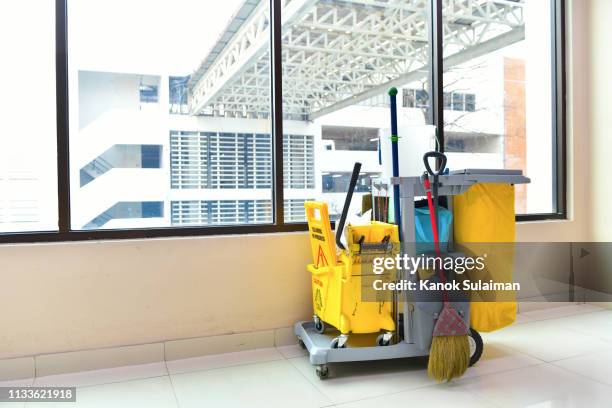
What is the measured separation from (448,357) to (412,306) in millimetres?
299

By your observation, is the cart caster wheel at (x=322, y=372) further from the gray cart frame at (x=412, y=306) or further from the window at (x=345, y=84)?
the window at (x=345, y=84)

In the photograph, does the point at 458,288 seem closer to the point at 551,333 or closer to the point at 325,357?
the point at 325,357

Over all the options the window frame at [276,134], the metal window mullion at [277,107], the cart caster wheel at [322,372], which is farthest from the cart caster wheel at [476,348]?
the metal window mullion at [277,107]

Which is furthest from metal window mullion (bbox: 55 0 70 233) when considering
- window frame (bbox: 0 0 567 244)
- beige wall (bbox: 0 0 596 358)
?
beige wall (bbox: 0 0 596 358)

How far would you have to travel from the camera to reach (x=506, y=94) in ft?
12.5

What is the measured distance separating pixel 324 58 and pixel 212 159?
1062mm

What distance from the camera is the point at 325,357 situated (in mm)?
2312

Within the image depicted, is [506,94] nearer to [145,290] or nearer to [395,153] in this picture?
[395,153]

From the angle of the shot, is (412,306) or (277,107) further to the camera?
(277,107)

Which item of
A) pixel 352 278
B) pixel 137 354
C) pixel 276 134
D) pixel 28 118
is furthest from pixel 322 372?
pixel 28 118

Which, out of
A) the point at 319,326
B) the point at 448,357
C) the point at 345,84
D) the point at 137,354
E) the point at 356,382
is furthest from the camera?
the point at 345,84

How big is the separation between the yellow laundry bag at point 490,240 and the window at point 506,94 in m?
1.14

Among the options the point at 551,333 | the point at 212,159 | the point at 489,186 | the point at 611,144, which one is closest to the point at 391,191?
the point at 489,186

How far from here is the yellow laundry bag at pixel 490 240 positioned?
237cm
